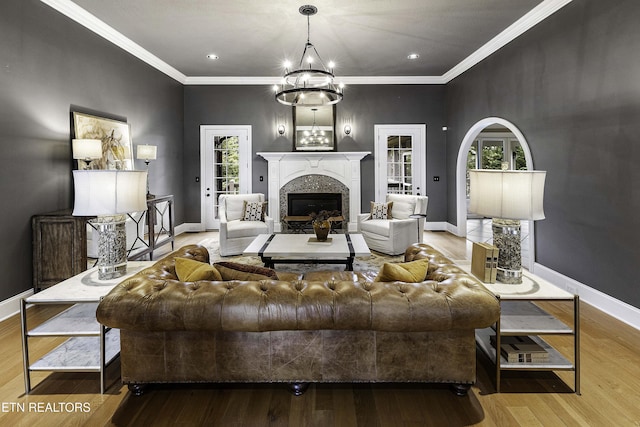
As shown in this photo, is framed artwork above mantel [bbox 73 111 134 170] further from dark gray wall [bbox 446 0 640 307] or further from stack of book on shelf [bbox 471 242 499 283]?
dark gray wall [bbox 446 0 640 307]

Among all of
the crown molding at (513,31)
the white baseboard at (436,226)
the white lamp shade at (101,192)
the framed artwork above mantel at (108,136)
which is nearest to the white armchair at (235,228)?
the framed artwork above mantel at (108,136)

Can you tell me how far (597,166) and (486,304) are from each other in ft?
8.39

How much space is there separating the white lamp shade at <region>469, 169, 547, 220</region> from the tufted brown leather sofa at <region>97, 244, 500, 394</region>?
1.81 feet

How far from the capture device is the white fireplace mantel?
7.28 meters

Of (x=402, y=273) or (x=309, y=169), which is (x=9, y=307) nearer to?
(x=402, y=273)

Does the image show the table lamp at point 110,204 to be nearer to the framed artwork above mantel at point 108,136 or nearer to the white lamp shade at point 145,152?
the framed artwork above mantel at point 108,136

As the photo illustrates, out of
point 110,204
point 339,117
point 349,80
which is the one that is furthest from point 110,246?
point 349,80

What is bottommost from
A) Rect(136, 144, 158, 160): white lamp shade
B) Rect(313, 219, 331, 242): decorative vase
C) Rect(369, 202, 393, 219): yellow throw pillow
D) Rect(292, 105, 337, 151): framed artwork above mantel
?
Rect(313, 219, 331, 242): decorative vase

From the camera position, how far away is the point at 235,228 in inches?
208

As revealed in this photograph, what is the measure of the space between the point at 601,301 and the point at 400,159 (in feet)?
15.5

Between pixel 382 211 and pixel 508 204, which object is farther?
pixel 382 211

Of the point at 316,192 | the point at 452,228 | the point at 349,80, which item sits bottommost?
the point at 452,228

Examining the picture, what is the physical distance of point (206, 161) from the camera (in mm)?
7441

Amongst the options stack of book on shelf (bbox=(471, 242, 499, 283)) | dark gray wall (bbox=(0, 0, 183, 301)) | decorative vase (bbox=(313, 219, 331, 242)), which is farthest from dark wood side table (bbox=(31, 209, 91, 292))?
stack of book on shelf (bbox=(471, 242, 499, 283))
